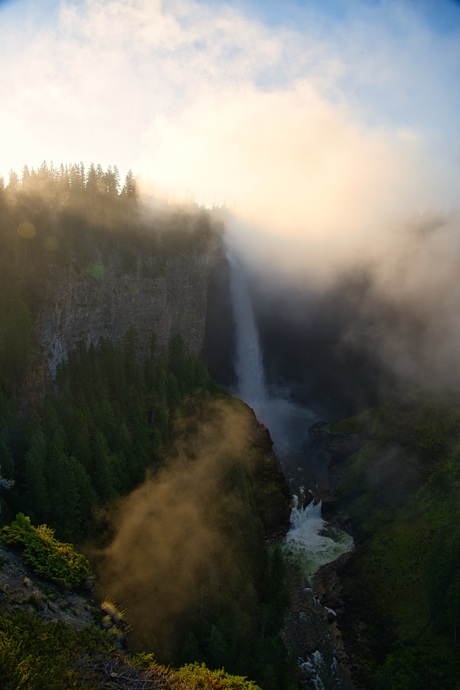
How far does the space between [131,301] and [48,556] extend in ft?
156

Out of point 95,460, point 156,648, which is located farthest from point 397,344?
point 156,648

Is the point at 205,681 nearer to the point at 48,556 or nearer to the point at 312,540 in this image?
the point at 48,556

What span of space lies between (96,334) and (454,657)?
1828 inches

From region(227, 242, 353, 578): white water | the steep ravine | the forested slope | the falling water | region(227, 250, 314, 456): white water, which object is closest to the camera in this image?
the forested slope

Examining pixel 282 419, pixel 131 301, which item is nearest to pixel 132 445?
pixel 131 301

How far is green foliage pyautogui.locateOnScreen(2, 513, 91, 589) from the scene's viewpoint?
18.8m

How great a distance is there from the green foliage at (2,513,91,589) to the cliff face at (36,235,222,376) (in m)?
30.5

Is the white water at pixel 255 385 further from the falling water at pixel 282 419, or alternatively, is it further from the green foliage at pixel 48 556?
the green foliage at pixel 48 556

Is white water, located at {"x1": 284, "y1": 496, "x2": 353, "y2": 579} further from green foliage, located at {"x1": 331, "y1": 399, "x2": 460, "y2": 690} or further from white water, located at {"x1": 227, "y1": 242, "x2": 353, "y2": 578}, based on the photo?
white water, located at {"x1": 227, "y1": 242, "x2": 353, "y2": 578}

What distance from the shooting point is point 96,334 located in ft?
192

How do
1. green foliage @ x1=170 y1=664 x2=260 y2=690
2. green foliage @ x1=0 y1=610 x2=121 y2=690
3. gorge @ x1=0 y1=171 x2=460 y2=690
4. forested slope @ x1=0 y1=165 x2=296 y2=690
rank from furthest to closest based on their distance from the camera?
gorge @ x1=0 y1=171 x2=460 y2=690, forested slope @ x1=0 y1=165 x2=296 y2=690, green foliage @ x1=170 y1=664 x2=260 y2=690, green foliage @ x1=0 y1=610 x2=121 y2=690

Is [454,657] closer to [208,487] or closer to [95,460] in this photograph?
[208,487]

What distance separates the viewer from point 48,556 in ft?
64.8

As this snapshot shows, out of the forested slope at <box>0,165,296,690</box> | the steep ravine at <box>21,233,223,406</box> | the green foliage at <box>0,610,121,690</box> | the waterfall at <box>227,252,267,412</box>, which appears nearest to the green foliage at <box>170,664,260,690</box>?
the forested slope at <box>0,165,296,690</box>
